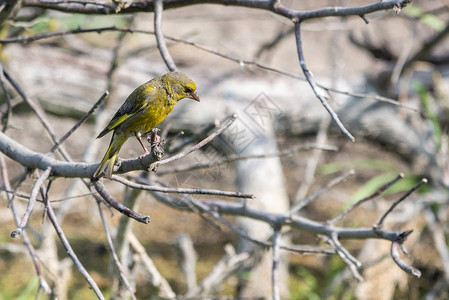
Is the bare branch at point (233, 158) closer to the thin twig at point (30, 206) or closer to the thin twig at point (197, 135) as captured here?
the thin twig at point (197, 135)

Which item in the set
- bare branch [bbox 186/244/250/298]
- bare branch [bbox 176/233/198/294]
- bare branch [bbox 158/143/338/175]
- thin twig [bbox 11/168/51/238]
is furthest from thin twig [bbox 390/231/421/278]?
bare branch [bbox 176/233/198/294]

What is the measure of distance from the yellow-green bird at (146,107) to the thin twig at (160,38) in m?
0.09

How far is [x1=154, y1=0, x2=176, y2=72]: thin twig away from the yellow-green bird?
91mm

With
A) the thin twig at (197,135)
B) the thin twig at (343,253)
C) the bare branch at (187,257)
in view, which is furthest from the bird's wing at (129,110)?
the bare branch at (187,257)

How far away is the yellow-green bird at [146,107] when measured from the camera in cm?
116

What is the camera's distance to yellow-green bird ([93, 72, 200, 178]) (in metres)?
1.16

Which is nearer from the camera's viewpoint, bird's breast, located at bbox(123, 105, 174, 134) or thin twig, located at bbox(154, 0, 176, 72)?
bird's breast, located at bbox(123, 105, 174, 134)

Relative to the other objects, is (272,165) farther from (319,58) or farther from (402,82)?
(319,58)

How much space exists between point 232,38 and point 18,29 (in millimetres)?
3695

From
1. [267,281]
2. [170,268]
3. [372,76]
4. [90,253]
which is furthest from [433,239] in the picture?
[90,253]

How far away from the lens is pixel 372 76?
362 cm

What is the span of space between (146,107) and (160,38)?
0.29m

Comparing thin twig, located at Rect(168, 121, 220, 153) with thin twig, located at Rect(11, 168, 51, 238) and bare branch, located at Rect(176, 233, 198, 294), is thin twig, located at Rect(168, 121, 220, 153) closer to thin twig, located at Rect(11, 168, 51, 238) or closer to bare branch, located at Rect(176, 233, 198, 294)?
thin twig, located at Rect(11, 168, 51, 238)

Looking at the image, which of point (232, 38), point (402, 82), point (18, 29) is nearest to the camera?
point (18, 29)
